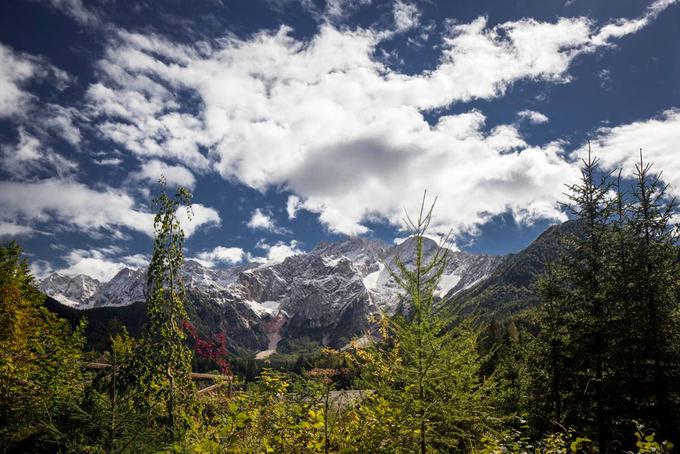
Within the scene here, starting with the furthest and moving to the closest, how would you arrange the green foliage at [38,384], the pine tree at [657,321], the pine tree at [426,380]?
1. the pine tree at [657,321]
2. the green foliage at [38,384]
3. the pine tree at [426,380]

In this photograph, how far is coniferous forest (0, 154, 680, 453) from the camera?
184 inches

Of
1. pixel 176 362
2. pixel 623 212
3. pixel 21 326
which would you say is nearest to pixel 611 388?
pixel 623 212

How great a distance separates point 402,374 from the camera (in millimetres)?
4961

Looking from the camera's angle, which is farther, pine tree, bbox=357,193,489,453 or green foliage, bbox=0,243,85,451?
green foliage, bbox=0,243,85,451

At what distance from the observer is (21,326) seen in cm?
1681

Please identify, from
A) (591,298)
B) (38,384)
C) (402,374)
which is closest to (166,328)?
(38,384)

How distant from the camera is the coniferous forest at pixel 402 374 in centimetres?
468

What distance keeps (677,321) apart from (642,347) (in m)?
1.57

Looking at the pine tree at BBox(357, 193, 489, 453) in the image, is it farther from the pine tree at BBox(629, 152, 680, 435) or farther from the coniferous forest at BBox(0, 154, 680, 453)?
the pine tree at BBox(629, 152, 680, 435)

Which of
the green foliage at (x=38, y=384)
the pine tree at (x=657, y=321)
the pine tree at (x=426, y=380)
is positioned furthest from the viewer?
the pine tree at (x=657, y=321)

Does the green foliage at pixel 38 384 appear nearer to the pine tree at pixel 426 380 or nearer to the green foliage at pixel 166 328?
the green foliage at pixel 166 328

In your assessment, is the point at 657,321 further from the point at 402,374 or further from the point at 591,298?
the point at 402,374

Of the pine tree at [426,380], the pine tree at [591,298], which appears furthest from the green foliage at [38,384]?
the pine tree at [591,298]

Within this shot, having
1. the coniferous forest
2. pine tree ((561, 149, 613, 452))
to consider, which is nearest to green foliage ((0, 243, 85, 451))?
the coniferous forest
